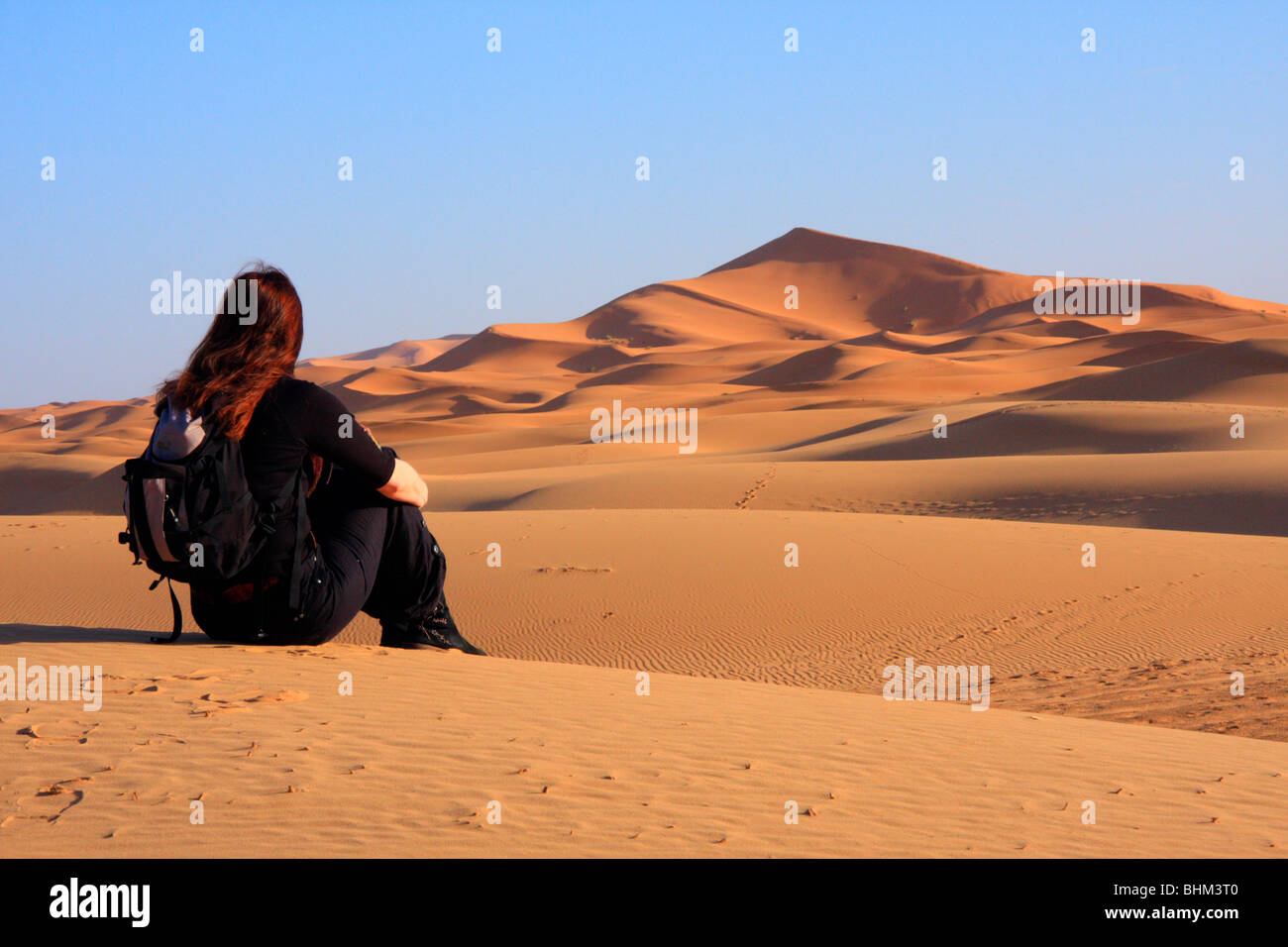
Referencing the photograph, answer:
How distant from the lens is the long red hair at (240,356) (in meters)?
4.23

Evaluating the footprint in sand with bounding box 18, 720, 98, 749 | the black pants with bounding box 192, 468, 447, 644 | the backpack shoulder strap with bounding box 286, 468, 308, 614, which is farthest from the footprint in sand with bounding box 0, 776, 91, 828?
the black pants with bounding box 192, 468, 447, 644

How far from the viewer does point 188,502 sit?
4.16 m

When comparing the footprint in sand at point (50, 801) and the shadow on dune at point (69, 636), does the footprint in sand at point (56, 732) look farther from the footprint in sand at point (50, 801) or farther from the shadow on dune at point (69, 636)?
the shadow on dune at point (69, 636)

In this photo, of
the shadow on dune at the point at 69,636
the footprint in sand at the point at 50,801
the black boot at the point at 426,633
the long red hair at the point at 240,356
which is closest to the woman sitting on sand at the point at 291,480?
the long red hair at the point at 240,356

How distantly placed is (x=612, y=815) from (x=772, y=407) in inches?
1533

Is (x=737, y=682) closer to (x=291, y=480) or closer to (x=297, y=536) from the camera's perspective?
(x=297, y=536)

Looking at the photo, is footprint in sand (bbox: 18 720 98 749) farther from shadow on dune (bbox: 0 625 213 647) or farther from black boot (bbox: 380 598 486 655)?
black boot (bbox: 380 598 486 655)

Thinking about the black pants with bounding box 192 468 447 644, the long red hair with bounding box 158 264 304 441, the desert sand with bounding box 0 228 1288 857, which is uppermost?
the long red hair with bounding box 158 264 304 441

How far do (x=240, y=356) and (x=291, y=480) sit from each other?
0.52m

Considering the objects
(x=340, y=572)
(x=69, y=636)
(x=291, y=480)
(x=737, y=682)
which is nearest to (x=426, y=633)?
(x=340, y=572)

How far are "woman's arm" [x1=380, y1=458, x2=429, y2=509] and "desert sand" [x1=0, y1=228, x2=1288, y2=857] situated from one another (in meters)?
0.81

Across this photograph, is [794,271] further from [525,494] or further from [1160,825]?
[1160,825]

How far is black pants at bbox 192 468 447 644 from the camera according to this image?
473 cm
